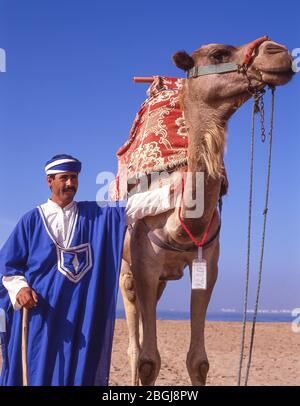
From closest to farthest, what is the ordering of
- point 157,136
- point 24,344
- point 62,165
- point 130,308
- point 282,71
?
point 282,71
point 24,344
point 62,165
point 157,136
point 130,308

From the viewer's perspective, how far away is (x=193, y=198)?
463 cm

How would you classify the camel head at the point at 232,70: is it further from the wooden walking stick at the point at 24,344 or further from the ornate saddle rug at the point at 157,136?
the wooden walking stick at the point at 24,344

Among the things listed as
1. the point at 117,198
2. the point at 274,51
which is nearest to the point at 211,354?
the point at 117,198

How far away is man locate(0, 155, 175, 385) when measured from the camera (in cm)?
452

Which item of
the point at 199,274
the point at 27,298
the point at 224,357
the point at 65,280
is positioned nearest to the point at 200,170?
the point at 199,274

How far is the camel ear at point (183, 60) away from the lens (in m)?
4.76

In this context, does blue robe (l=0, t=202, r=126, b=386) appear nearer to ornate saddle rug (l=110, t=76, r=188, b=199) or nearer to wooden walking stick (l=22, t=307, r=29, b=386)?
wooden walking stick (l=22, t=307, r=29, b=386)

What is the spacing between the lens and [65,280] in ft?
15.1

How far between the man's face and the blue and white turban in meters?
0.03

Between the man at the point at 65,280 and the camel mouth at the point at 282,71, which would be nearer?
the camel mouth at the point at 282,71

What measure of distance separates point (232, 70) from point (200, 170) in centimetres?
70

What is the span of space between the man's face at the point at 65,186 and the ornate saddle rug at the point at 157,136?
0.59 meters

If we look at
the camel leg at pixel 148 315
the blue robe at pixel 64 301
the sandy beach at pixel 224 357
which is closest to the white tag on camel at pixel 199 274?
the camel leg at pixel 148 315

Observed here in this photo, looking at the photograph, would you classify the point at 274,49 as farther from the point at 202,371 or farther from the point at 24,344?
the point at 24,344
